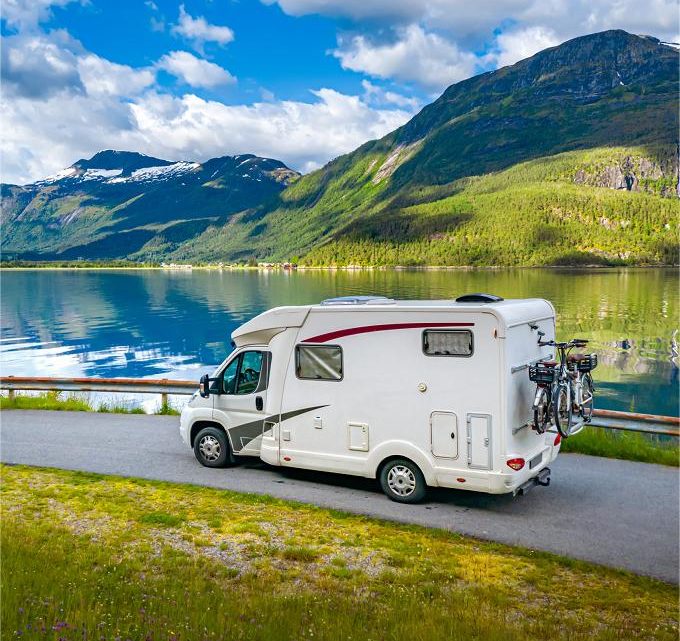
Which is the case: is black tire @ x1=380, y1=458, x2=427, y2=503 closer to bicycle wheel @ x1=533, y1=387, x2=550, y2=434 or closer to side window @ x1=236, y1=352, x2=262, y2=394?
bicycle wheel @ x1=533, y1=387, x2=550, y2=434

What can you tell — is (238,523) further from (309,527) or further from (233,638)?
(233,638)

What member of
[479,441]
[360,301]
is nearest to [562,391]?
[479,441]

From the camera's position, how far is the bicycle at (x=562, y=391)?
31.9 ft

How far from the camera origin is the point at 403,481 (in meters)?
10.5

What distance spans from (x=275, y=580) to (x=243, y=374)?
5.50 metres

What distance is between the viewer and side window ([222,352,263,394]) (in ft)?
39.8

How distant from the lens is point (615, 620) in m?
6.36

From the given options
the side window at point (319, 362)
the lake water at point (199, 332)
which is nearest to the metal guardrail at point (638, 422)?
the lake water at point (199, 332)

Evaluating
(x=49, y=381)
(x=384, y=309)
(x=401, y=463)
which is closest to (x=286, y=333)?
(x=384, y=309)

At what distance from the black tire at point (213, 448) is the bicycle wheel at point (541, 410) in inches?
231

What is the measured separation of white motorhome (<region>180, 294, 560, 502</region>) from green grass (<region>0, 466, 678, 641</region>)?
1155 millimetres

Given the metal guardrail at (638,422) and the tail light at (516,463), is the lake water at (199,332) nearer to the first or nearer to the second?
the metal guardrail at (638,422)

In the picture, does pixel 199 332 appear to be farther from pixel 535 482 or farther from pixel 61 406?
pixel 535 482

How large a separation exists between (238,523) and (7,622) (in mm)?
4150
